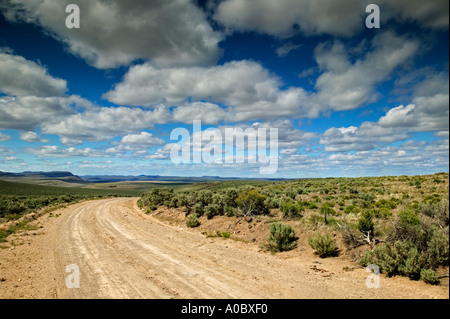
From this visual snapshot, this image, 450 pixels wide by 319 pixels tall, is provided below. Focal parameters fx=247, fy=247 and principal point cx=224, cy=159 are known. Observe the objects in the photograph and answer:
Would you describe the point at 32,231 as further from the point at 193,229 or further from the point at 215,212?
the point at 215,212

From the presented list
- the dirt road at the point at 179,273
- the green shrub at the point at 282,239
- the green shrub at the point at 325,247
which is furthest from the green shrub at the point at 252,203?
the green shrub at the point at 325,247

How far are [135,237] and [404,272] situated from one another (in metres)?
14.2

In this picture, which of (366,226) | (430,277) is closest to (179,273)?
(430,277)

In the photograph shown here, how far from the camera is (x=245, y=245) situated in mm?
13898

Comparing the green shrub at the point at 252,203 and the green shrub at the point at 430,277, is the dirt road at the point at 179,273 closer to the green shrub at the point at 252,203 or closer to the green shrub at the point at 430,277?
the green shrub at the point at 430,277

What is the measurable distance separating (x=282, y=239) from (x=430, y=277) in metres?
6.23

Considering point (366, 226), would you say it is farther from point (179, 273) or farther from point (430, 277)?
point (179, 273)

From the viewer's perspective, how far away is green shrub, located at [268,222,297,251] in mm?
12359

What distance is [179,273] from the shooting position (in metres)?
9.08

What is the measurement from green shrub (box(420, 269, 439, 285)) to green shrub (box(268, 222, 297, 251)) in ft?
18.6

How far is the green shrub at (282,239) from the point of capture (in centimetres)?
1236
